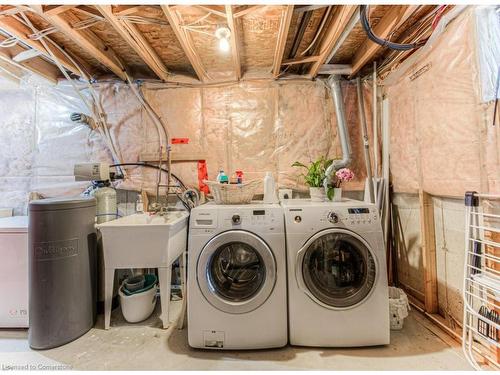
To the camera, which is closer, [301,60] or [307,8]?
[307,8]

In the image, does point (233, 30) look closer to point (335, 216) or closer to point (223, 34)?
point (223, 34)

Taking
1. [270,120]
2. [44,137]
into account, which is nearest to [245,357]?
[270,120]

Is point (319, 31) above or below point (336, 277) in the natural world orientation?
above

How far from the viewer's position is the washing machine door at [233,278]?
1579 millimetres

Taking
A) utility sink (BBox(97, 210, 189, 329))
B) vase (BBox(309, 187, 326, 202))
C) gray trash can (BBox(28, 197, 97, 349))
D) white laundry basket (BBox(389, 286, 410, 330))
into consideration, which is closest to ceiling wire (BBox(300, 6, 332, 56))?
vase (BBox(309, 187, 326, 202))

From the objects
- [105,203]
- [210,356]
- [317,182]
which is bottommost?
[210,356]

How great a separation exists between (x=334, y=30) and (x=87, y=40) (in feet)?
6.13

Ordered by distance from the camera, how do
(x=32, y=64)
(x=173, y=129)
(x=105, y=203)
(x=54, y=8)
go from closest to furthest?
(x=54, y=8)
(x=105, y=203)
(x=32, y=64)
(x=173, y=129)

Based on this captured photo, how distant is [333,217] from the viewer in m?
1.62

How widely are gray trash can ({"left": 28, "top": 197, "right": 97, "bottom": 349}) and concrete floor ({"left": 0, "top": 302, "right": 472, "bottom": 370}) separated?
11 centimetres

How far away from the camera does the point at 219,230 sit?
1.65 m

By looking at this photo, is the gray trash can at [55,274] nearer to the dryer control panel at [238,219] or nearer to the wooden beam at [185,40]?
the dryer control panel at [238,219]

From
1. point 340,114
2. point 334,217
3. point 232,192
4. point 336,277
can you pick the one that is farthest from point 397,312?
point 340,114

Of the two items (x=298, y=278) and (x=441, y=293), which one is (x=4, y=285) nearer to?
(x=298, y=278)
